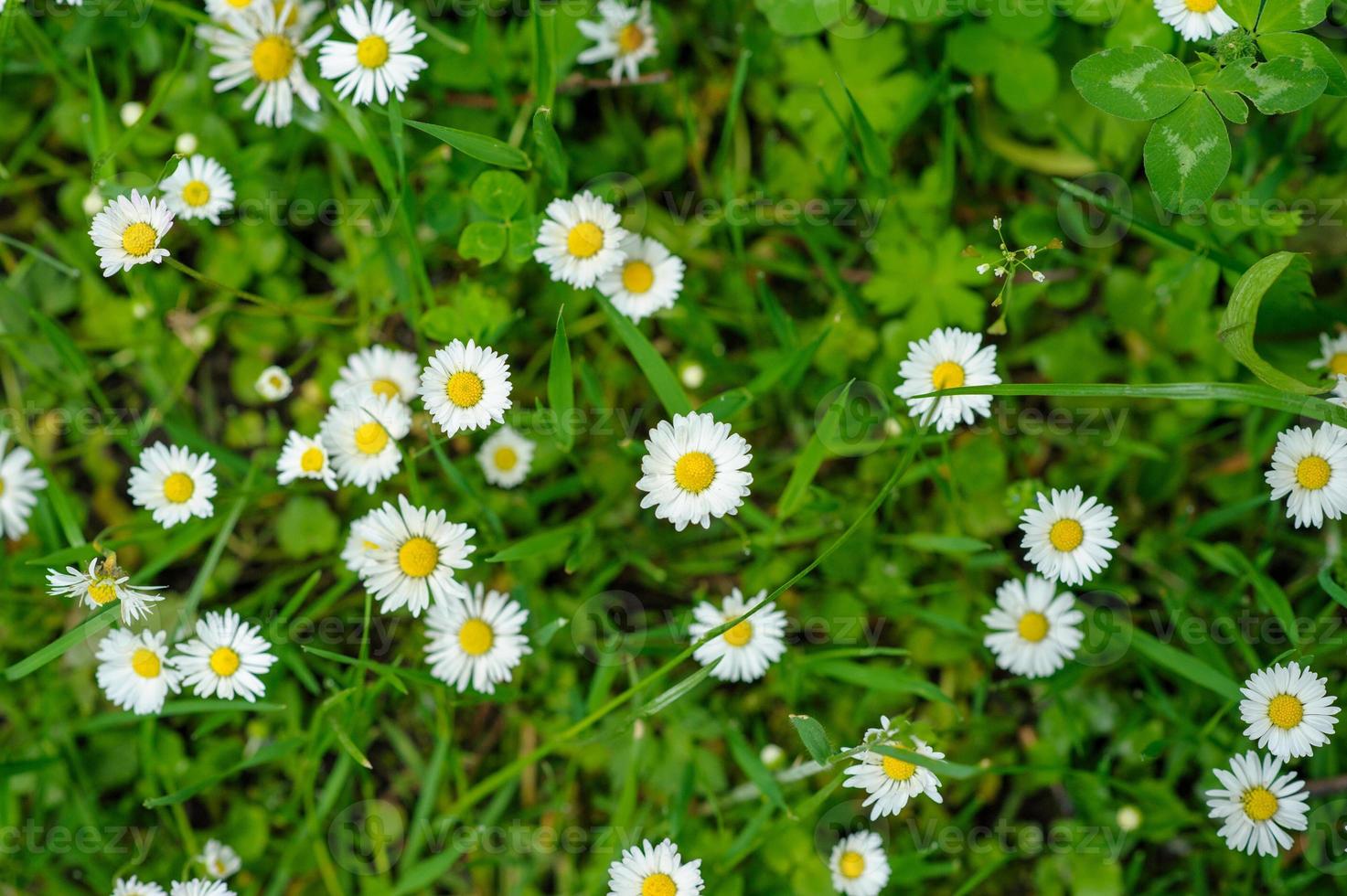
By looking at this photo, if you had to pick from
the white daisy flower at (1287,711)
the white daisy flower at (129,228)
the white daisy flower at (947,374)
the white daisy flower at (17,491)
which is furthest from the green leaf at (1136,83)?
the white daisy flower at (17,491)

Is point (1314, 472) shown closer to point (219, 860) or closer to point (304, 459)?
point (304, 459)

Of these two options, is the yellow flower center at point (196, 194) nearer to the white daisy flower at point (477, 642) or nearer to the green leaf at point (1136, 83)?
the white daisy flower at point (477, 642)

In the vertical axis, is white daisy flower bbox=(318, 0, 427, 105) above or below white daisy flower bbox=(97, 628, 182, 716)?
above

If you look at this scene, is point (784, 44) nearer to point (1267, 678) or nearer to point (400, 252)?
point (400, 252)

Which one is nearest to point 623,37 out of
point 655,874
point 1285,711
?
point 655,874

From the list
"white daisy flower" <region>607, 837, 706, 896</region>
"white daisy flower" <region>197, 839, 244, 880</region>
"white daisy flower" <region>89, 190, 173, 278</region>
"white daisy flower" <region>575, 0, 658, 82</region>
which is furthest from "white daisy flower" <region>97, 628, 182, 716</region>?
"white daisy flower" <region>575, 0, 658, 82</region>

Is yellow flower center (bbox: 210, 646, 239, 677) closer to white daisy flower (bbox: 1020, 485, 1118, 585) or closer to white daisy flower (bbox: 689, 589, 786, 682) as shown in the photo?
white daisy flower (bbox: 689, 589, 786, 682)

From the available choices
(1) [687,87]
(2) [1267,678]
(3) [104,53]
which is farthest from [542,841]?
(3) [104,53]
